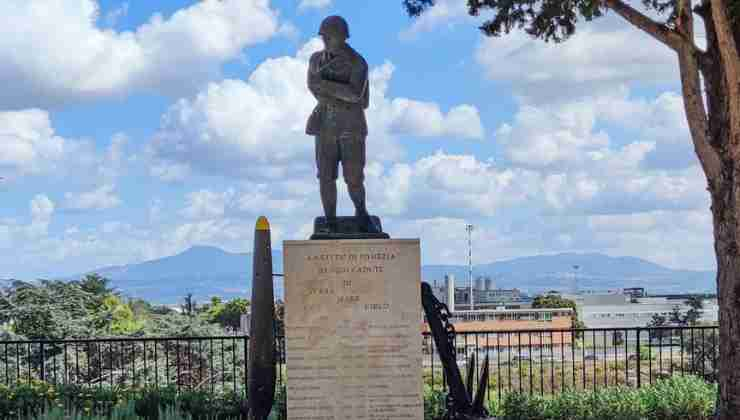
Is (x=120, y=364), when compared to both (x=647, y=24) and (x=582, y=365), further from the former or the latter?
(x=647, y=24)

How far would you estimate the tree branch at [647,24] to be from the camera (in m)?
11.2

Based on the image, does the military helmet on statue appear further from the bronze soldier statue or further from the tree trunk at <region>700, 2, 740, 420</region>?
the tree trunk at <region>700, 2, 740, 420</region>

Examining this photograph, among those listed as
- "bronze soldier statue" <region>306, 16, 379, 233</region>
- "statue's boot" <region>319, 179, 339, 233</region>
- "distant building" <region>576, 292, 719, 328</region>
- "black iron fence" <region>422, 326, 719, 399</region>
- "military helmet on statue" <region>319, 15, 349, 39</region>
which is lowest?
"distant building" <region>576, 292, 719, 328</region>

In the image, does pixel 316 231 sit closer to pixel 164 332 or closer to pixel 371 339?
pixel 371 339

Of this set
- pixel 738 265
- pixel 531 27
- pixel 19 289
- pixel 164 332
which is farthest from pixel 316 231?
pixel 19 289

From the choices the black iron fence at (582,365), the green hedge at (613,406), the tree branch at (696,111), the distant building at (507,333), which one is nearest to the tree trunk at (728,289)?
the tree branch at (696,111)

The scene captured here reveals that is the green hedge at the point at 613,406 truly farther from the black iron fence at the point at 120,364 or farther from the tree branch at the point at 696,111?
the black iron fence at the point at 120,364

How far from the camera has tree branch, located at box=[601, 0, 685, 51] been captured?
11.2 meters

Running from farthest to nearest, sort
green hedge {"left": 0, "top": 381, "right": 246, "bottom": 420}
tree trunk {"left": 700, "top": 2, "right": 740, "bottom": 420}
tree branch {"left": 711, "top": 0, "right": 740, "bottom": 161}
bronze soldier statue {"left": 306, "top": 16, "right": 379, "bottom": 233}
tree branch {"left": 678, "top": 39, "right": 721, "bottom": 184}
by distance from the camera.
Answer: tree branch {"left": 678, "top": 39, "right": 721, "bottom": 184}, green hedge {"left": 0, "top": 381, "right": 246, "bottom": 420}, tree trunk {"left": 700, "top": 2, "right": 740, "bottom": 420}, tree branch {"left": 711, "top": 0, "right": 740, "bottom": 161}, bronze soldier statue {"left": 306, "top": 16, "right": 379, "bottom": 233}

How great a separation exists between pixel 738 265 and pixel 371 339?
18.7 ft

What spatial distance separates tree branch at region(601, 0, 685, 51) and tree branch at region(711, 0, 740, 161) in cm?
50

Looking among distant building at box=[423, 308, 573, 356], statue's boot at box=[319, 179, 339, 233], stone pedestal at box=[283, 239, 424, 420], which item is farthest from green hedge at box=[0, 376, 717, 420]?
statue's boot at box=[319, 179, 339, 233]

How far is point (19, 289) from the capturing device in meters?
16.3

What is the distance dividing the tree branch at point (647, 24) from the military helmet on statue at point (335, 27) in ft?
17.6
